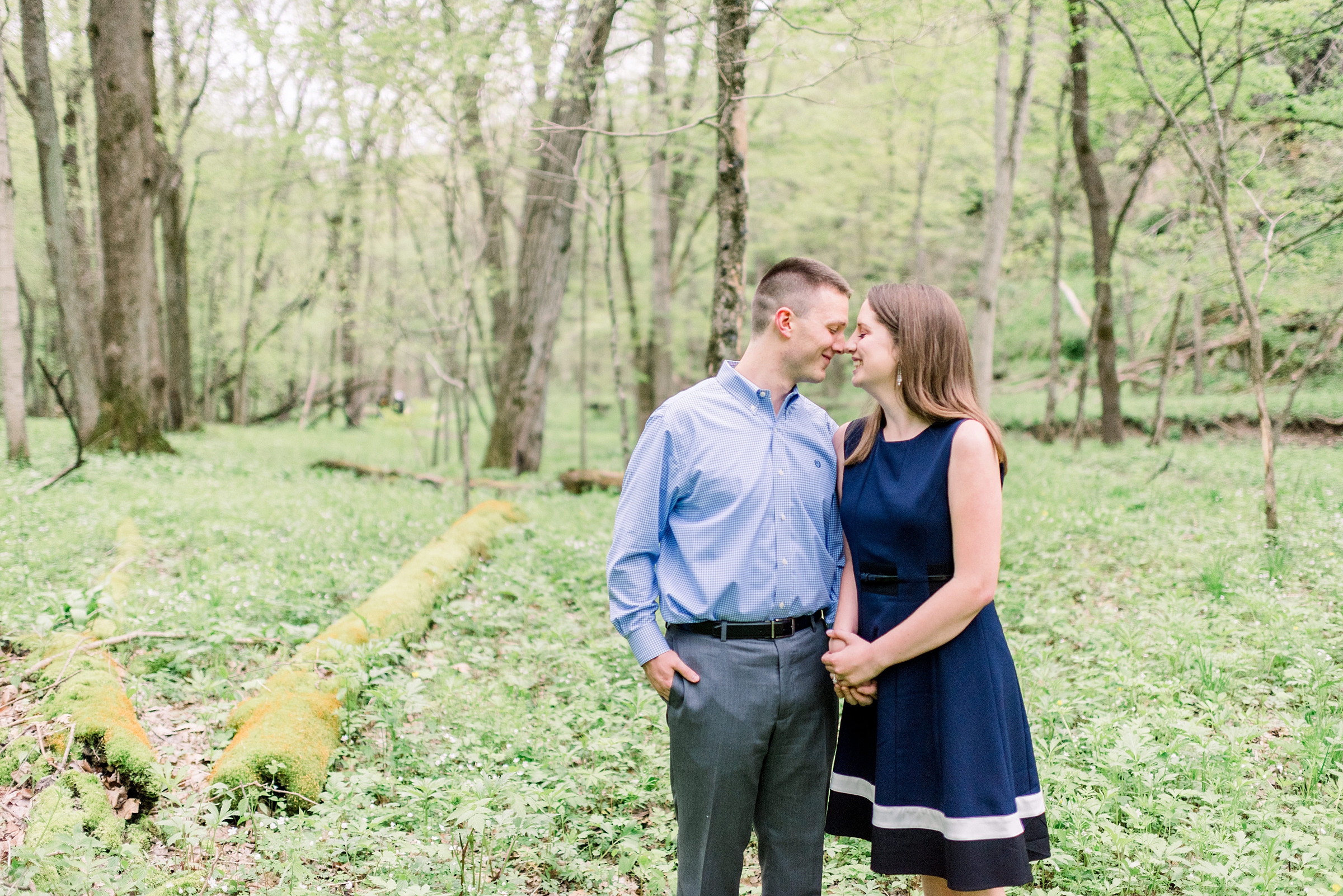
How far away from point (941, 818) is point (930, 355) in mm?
1281

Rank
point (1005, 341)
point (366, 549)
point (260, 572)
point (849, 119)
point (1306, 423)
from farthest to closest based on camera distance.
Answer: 1. point (1005, 341)
2. point (849, 119)
3. point (1306, 423)
4. point (366, 549)
5. point (260, 572)

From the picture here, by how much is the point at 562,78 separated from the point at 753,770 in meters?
9.20

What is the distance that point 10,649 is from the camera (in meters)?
4.29

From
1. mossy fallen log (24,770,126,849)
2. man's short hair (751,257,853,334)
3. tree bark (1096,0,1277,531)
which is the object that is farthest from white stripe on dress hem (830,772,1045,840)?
tree bark (1096,0,1277,531)

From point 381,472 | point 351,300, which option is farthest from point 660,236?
point 351,300

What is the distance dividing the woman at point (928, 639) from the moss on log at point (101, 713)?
2.65m

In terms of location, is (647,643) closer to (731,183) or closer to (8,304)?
(731,183)

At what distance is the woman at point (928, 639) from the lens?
7.18 ft

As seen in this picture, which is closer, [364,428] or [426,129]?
[426,129]

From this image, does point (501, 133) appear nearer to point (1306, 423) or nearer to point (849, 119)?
point (849, 119)

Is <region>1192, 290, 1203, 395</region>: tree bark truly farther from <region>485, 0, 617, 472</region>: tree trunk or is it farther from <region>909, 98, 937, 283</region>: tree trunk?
<region>485, 0, 617, 472</region>: tree trunk

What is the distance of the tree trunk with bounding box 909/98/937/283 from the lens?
20.0m

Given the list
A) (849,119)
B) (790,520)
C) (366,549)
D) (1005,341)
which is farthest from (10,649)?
(1005,341)

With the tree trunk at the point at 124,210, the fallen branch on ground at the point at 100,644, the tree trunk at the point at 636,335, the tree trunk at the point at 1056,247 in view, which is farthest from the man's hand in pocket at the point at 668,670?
the tree trunk at the point at 1056,247
